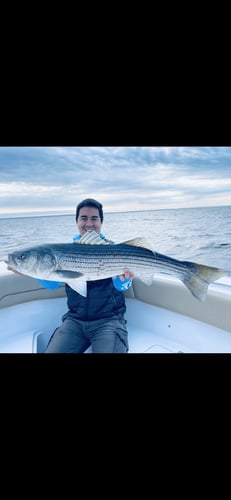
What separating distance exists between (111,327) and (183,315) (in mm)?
925

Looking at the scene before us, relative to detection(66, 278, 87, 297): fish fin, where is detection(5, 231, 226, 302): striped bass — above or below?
above

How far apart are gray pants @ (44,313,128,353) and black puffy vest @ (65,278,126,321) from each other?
0.05m

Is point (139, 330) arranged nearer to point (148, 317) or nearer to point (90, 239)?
point (148, 317)

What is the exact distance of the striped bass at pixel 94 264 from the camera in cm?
186

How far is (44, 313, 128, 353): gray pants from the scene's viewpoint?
2107 millimetres

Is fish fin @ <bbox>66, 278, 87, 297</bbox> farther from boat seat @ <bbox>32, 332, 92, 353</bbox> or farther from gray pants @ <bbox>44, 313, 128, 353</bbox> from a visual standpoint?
boat seat @ <bbox>32, 332, 92, 353</bbox>

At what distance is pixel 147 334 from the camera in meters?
2.76

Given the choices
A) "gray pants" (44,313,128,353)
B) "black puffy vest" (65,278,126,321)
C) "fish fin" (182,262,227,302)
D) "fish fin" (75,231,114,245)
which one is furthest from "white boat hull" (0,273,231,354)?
"fish fin" (75,231,114,245)

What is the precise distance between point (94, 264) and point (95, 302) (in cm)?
58

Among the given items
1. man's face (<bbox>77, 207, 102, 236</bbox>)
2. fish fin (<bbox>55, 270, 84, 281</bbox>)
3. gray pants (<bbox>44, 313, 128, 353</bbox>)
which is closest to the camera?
fish fin (<bbox>55, 270, 84, 281</bbox>)

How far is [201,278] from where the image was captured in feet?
6.21

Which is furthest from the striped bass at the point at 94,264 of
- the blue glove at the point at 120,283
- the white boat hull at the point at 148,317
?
the white boat hull at the point at 148,317

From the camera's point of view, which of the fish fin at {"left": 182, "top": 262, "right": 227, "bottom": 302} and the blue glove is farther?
the blue glove

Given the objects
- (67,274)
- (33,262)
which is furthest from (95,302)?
(33,262)
